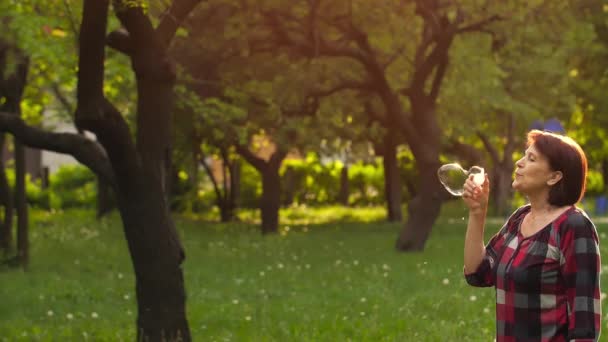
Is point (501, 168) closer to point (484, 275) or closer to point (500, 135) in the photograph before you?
point (500, 135)

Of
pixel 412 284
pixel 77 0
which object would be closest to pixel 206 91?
pixel 412 284

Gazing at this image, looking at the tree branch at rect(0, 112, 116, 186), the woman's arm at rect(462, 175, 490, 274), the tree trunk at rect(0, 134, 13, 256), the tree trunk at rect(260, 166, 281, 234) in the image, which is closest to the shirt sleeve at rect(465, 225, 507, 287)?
the woman's arm at rect(462, 175, 490, 274)

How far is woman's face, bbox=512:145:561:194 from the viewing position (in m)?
4.54

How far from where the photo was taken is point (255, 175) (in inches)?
1779

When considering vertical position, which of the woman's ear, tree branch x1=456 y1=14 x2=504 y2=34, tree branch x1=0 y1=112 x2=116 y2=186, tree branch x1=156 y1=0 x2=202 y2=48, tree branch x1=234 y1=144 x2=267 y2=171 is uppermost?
tree branch x1=456 y1=14 x2=504 y2=34

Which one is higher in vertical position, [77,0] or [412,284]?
[77,0]

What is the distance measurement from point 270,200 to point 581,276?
25.5 meters

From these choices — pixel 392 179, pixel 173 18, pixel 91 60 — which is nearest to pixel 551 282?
pixel 91 60

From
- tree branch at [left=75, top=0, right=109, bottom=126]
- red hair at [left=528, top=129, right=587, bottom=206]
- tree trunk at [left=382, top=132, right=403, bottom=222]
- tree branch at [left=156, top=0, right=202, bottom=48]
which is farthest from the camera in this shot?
tree trunk at [left=382, top=132, right=403, bottom=222]

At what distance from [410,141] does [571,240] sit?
1828 cm

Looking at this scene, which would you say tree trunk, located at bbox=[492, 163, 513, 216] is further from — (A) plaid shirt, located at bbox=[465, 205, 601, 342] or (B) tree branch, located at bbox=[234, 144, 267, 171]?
(A) plaid shirt, located at bbox=[465, 205, 601, 342]

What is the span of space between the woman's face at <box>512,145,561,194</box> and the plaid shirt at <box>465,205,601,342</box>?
0.48ft

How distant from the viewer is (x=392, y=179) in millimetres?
36906

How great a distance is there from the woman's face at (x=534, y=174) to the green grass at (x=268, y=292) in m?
5.39
